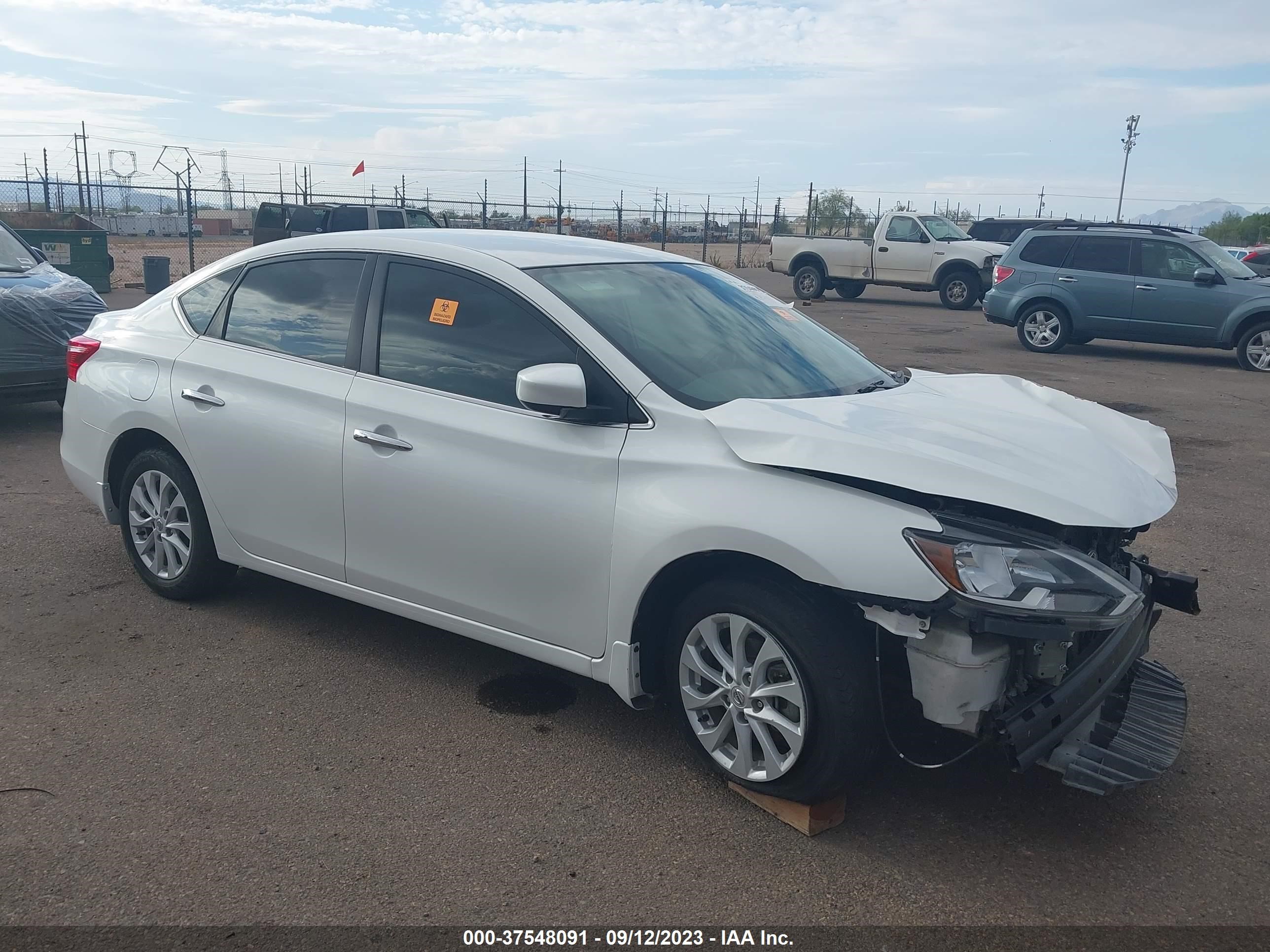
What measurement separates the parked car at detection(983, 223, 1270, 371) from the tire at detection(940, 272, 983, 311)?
267 inches

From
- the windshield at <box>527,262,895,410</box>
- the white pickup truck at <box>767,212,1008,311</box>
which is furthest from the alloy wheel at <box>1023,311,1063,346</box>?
the windshield at <box>527,262,895,410</box>

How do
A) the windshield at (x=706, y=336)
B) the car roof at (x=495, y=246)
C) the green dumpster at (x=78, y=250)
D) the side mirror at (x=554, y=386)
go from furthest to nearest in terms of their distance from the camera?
the green dumpster at (x=78, y=250), the car roof at (x=495, y=246), the windshield at (x=706, y=336), the side mirror at (x=554, y=386)

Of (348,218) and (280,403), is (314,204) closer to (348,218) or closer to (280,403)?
(348,218)

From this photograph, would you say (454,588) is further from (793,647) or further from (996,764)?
(996,764)

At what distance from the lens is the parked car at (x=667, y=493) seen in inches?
123

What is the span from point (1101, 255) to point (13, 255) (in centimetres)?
1327

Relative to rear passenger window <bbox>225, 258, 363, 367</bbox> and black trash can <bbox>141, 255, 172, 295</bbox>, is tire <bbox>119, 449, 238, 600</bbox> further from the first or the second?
black trash can <bbox>141, 255, 172, 295</bbox>

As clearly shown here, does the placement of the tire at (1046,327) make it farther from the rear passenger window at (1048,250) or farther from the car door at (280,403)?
the car door at (280,403)

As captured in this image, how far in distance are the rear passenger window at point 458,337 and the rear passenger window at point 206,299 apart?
104 cm

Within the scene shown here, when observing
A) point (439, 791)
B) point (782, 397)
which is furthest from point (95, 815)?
point (782, 397)

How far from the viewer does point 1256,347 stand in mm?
14516

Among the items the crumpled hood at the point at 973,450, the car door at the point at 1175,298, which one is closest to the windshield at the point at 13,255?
the crumpled hood at the point at 973,450

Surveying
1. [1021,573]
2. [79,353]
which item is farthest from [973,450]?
[79,353]

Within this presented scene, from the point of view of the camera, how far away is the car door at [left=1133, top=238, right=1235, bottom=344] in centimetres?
1462
